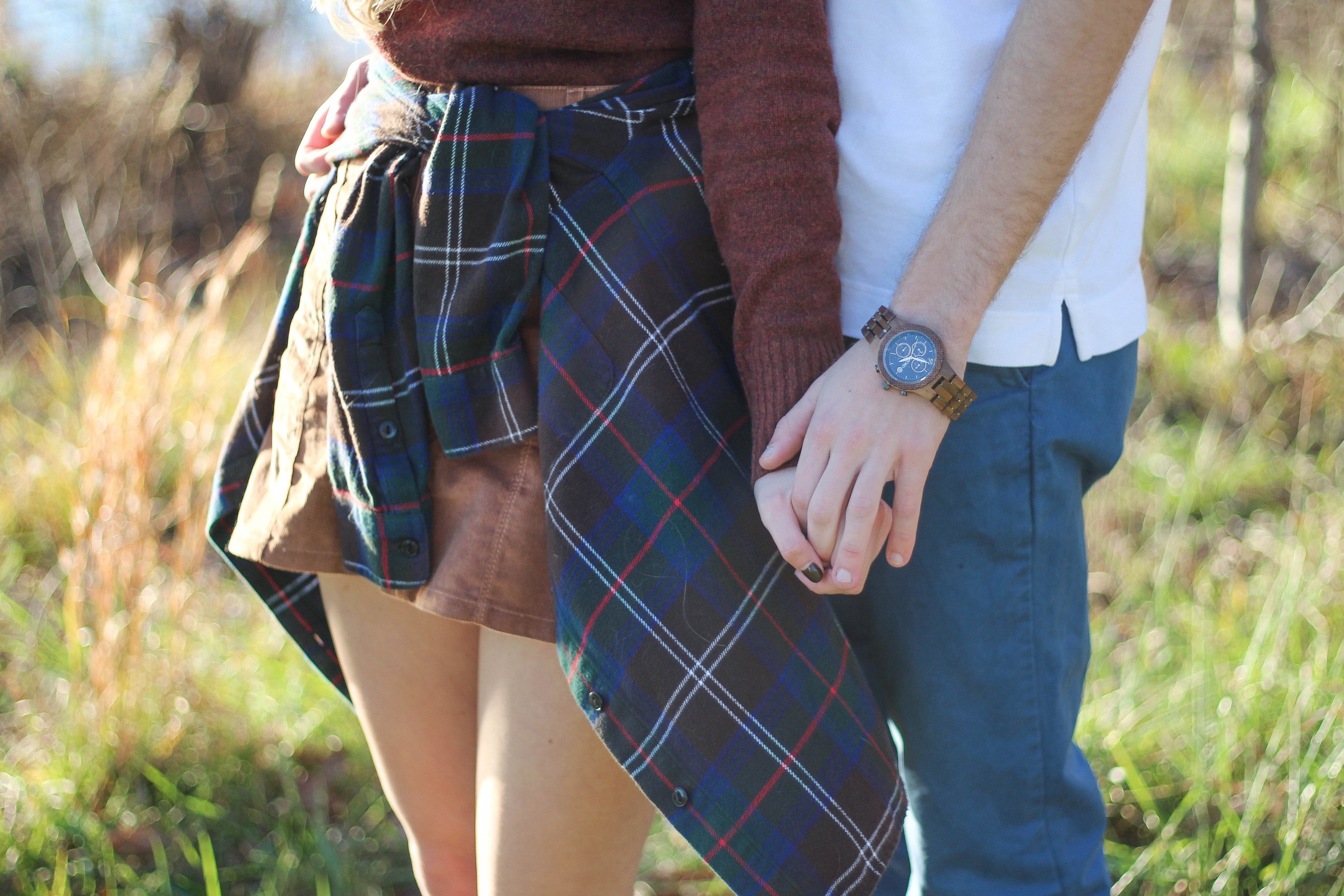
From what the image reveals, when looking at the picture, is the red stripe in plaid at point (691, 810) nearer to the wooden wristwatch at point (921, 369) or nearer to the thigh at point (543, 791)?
the thigh at point (543, 791)

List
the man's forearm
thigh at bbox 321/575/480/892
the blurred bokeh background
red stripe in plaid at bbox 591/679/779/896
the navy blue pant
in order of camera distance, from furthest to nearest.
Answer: the blurred bokeh background
thigh at bbox 321/575/480/892
the navy blue pant
red stripe in plaid at bbox 591/679/779/896
the man's forearm

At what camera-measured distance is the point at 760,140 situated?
0.92 meters

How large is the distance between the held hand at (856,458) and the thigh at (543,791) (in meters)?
0.32

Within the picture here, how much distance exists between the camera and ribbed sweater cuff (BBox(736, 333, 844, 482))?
0.92m

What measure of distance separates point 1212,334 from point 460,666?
342cm

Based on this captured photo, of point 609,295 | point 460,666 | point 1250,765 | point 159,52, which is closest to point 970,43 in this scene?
point 609,295

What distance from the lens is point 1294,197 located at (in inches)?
143

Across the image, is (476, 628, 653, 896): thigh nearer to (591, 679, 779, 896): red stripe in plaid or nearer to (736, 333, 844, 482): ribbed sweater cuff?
(591, 679, 779, 896): red stripe in plaid

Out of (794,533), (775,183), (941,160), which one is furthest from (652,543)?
(941,160)

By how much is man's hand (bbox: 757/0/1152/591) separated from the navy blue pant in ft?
0.50

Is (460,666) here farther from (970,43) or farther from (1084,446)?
(970,43)

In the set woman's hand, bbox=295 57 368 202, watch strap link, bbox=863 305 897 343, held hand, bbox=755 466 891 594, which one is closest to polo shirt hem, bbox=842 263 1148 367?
watch strap link, bbox=863 305 897 343

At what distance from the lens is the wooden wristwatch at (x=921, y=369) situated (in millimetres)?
864

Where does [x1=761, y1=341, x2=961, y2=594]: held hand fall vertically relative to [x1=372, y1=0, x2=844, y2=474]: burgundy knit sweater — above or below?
below
